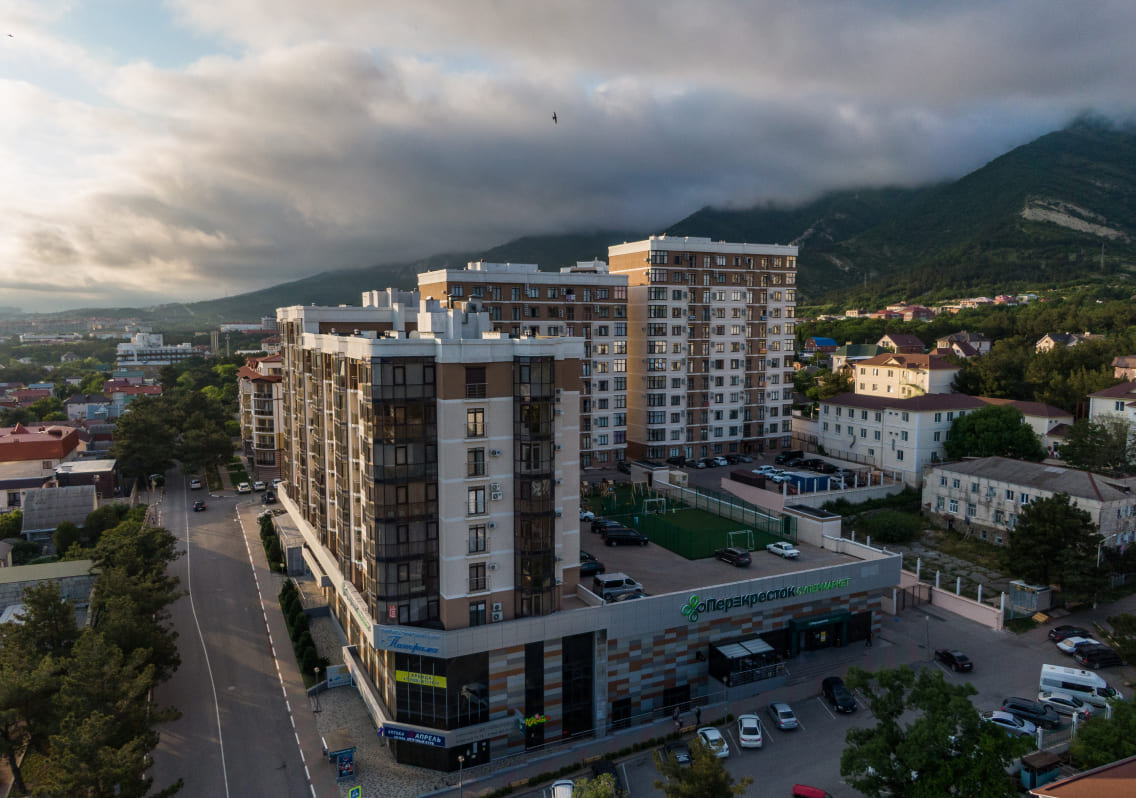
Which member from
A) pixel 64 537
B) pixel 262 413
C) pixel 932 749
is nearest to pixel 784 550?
pixel 932 749

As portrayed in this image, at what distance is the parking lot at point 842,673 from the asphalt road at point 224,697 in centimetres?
1310

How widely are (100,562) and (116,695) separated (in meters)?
20.6

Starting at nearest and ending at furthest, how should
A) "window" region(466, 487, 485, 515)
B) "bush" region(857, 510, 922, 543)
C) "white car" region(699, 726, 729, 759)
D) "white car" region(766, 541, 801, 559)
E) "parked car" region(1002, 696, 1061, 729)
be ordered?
→ "white car" region(699, 726, 729, 759)
"window" region(466, 487, 485, 515)
"parked car" region(1002, 696, 1061, 729)
"white car" region(766, 541, 801, 559)
"bush" region(857, 510, 922, 543)

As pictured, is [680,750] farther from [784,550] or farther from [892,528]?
[892,528]

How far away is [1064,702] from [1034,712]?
2.51 meters

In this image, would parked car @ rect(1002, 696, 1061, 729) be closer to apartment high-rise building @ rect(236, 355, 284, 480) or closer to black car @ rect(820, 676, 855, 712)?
black car @ rect(820, 676, 855, 712)

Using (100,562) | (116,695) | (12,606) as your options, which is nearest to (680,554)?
(116,695)

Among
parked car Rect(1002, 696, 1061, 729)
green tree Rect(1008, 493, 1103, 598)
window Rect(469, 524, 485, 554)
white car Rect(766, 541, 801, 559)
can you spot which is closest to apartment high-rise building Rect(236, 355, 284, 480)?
window Rect(469, 524, 485, 554)

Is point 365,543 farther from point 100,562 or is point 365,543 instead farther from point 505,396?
point 100,562

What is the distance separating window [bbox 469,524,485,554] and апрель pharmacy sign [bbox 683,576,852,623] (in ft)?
37.4

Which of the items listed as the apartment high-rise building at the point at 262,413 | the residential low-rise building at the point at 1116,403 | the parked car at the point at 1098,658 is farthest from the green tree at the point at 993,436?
the apartment high-rise building at the point at 262,413

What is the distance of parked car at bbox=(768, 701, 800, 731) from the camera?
35094 millimetres

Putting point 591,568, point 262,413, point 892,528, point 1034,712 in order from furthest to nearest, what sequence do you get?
→ point 262,413 → point 892,528 → point 591,568 → point 1034,712

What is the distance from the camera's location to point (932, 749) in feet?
76.2
